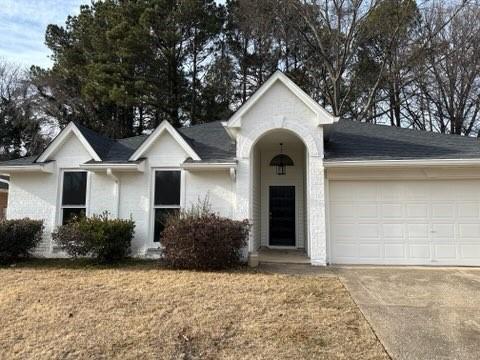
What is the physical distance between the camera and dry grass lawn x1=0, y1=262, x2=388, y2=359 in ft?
14.2

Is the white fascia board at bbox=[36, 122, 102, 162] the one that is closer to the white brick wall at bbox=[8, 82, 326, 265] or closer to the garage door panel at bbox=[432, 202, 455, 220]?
the white brick wall at bbox=[8, 82, 326, 265]

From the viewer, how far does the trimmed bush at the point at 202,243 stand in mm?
8664

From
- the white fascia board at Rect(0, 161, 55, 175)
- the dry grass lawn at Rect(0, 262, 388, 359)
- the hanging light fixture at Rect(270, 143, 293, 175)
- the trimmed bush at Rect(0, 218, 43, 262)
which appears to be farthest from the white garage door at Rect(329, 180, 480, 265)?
the white fascia board at Rect(0, 161, 55, 175)

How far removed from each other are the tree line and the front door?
35.4 ft

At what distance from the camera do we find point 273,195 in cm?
1259

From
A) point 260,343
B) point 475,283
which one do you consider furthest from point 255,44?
point 260,343

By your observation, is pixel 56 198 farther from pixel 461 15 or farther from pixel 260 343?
pixel 461 15

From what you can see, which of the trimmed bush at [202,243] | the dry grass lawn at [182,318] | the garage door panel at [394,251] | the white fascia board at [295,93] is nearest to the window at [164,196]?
the trimmed bush at [202,243]

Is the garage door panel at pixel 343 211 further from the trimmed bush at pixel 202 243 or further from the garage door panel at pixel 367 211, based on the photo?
the trimmed bush at pixel 202 243

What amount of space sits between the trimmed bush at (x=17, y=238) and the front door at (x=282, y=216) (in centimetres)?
718

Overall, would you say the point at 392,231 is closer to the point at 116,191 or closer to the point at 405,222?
the point at 405,222

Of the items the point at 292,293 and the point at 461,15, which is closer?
the point at 292,293

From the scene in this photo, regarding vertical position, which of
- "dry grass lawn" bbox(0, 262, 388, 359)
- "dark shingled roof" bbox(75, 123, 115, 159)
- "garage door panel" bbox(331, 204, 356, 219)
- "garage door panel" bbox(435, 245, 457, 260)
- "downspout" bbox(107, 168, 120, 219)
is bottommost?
"dry grass lawn" bbox(0, 262, 388, 359)

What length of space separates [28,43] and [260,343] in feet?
73.7
